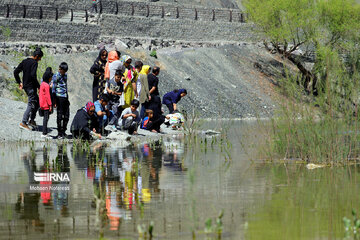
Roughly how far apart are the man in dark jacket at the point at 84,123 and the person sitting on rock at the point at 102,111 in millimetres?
177

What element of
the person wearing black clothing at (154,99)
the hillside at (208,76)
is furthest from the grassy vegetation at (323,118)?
the hillside at (208,76)

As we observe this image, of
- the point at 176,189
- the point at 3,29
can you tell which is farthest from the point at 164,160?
the point at 3,29

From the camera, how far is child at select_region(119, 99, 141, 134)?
63.8 ft

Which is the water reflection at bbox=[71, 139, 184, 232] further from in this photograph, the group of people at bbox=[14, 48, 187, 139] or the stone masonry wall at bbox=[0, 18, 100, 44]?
the stone masonry wall at bbox=[0, 18, 100, 44]

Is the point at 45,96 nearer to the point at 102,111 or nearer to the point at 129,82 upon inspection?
the point at 102,111

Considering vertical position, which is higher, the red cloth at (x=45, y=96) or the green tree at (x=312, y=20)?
the green tree at (x=312, y=20)

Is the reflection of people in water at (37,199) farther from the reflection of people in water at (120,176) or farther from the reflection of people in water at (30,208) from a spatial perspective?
the reflection of people in water at (120,176)

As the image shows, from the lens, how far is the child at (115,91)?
18953 mm

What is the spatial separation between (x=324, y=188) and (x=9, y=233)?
429 centimetres

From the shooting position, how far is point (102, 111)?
1814 centimetres

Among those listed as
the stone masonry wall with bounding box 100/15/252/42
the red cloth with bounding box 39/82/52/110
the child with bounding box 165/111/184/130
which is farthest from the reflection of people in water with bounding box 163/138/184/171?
the stone masonry wall with bounding box 100/15/252/42

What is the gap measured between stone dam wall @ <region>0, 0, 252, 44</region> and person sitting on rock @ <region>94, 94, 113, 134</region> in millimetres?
31190

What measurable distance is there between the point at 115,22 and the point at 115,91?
39.0 meters

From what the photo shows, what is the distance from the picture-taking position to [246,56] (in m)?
54.3
